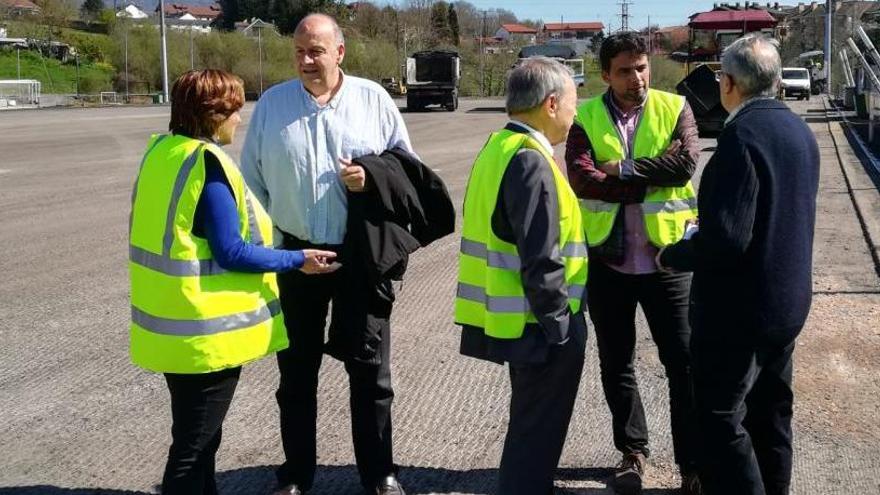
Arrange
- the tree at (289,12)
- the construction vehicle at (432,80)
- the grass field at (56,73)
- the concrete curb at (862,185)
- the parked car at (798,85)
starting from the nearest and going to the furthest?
the concrete curb at (862,185) < the construction vehicle at (432,80) < the parked car at (798,85) < the grass field at (56,73) < the tree at (289,12)

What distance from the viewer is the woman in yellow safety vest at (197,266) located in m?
3.41

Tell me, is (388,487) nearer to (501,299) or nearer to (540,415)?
(540,415)

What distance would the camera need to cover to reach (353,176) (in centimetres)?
398

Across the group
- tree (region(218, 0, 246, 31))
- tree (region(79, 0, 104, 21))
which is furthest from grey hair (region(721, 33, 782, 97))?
tree (region(79, 0, 104, 21))

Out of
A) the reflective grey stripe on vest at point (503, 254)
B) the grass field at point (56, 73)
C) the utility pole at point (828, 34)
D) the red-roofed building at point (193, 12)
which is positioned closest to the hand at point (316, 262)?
the reflective grey stripe on vest at point (503, 254)

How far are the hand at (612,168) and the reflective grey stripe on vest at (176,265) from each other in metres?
1.68

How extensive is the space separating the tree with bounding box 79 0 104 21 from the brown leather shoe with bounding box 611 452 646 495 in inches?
4096

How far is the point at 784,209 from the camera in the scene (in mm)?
3348

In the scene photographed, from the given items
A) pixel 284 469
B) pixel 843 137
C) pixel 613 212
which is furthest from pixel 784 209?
pixel 843 137

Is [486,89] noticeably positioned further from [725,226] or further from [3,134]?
[725,226]

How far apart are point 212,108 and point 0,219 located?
33.4ft

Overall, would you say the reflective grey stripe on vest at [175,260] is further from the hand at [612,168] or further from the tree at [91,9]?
the tree at [91,9]

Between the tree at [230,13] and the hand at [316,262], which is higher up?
the tree at [230,13]

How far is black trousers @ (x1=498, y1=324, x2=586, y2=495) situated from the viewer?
11.6ft
